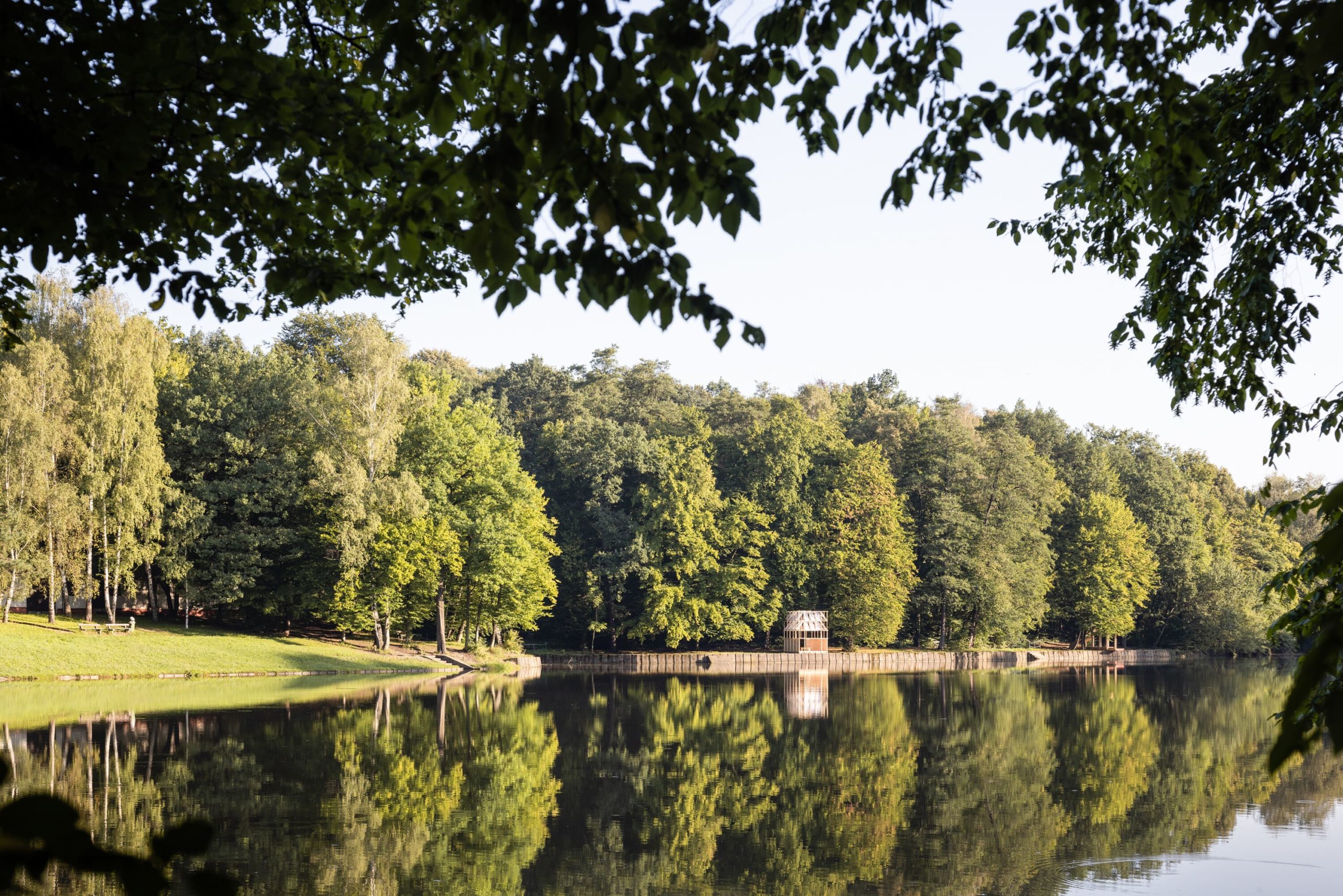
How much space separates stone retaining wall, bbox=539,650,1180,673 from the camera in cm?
4847

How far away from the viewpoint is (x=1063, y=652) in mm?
59531

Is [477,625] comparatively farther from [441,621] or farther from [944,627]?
[944,627]

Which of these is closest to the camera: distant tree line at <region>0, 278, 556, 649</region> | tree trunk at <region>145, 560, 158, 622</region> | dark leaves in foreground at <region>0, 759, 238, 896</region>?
dark leaves in foreground at <region>0, 759, 238, 896</region>

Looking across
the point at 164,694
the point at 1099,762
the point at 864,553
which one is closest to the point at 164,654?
the point at 164,694

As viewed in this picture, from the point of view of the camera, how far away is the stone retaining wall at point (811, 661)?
48.5 meters

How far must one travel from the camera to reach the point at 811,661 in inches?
1975

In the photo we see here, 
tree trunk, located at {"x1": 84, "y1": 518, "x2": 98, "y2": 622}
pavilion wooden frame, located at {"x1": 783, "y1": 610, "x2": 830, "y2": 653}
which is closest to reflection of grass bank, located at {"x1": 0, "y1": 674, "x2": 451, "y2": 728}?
tree trunk, located at {"x1": 84, "y1": 518, "x2": 98, "y2": 622}

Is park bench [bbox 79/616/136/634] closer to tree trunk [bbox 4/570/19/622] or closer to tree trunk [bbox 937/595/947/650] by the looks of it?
tree trunk [bbox 4/570/19/622]

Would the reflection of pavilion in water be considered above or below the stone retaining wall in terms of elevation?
above

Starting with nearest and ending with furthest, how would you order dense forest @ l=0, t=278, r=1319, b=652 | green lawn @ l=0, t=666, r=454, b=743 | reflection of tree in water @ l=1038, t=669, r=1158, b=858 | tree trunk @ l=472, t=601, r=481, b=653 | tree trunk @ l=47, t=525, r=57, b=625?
reflection of tree in water @ l=1038, t=669, r=1158, b=858, green lawn @ l=0, t=666, r=454, b=743, tree trunk @ l=47, t=525, r=57, b=625, dense forest @ l=0, t=278, r=1319, b=652, tree trunk @ l=472, t=601, r=481, b=653

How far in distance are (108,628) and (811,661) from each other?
28933mm

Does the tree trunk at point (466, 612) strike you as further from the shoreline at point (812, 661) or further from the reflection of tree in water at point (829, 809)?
the reflection of tree in water at point (829, 809)

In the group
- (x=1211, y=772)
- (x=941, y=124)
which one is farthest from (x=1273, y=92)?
(x=1211, y=772)

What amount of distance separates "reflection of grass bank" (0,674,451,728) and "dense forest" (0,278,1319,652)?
23.5ft
